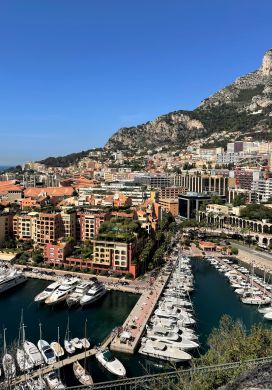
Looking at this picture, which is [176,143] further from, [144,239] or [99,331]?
[99,331]

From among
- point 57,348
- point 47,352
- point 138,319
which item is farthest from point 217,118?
point 47,352

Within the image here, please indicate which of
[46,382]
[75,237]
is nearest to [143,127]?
[75,237]

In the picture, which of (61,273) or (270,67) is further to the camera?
(270,67)

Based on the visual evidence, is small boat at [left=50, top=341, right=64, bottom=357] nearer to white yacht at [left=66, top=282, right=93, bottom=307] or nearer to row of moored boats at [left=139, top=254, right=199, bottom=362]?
Answer: row of moored boats at [left=139, top=254, right=199, bottom=362]

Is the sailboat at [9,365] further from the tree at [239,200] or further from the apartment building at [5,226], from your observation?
the tree at [239,200]

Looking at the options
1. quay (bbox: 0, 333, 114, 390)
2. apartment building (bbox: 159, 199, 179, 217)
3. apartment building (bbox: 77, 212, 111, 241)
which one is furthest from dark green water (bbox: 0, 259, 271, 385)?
apartment building (bbox: 159, 199, 179, 217)

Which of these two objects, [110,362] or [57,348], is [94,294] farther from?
[110,362]

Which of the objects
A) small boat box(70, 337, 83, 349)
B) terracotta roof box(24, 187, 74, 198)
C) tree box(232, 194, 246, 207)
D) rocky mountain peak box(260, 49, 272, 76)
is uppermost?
rocky mountain peak box(260, 49, 272, 76)
